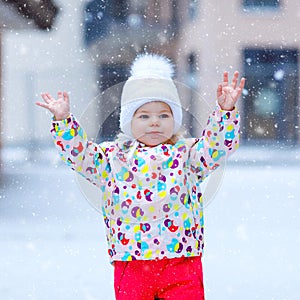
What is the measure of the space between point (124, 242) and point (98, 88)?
14704mm

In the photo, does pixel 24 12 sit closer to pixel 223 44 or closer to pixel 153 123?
pixel 153 123

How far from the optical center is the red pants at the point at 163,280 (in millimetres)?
1291

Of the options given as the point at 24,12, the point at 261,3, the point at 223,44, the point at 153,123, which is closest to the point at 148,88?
the point at 153,123

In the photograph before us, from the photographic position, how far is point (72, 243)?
Result: 10.2 ft

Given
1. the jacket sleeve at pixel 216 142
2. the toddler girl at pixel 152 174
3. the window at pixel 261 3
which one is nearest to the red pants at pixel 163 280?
the toddler girl at pixel 152 174

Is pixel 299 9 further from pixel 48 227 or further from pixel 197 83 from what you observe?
pixel 48 227

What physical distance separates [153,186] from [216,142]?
0.46 ft

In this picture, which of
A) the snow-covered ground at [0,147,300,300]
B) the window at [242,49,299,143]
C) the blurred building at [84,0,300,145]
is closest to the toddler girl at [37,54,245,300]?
the snow-covered ground at [0,147,300,300]

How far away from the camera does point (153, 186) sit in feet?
4.18

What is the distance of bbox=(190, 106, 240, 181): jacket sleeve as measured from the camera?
1.27 metres

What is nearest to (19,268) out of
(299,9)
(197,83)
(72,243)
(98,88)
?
(72,243)

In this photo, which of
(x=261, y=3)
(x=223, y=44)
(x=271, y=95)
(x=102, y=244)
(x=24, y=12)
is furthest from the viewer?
(x=223, y=44)

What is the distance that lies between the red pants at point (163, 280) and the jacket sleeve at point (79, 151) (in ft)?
0.60

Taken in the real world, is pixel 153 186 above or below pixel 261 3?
below
